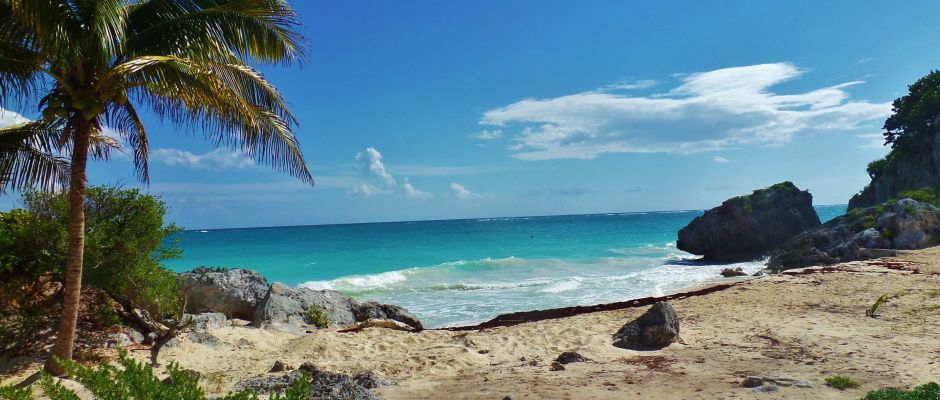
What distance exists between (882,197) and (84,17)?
49058mm

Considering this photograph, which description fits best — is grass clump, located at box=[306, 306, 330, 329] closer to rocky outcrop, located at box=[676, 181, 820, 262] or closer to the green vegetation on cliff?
rocky outcrop, located at box=[676, 181, 820, 262]

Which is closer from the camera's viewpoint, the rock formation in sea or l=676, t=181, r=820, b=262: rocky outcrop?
the rock formation in sea

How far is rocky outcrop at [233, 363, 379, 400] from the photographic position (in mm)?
5934

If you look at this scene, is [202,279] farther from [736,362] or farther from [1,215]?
[736,362]

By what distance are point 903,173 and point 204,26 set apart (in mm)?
45817

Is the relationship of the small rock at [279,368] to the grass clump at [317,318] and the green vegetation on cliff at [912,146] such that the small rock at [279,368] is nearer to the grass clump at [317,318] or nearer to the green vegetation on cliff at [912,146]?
the grass clump at [317,318]

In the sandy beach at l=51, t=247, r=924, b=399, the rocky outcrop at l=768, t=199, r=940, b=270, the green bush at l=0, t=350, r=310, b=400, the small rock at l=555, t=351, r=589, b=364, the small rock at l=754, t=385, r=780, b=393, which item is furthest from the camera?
the rocky outcrop at l=768, t=199, r=940, b=270

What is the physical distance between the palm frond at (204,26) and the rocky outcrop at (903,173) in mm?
39860

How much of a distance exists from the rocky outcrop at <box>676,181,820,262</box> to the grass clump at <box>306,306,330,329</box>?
2807 cm

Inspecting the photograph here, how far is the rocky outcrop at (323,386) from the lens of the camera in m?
5.93

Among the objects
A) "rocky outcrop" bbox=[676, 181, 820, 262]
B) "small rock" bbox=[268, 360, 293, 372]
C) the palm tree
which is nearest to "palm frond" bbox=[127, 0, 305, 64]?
the palm tree

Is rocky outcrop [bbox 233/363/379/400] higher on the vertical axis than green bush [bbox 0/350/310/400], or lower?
lower

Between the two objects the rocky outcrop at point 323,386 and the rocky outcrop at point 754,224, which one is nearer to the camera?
the rocky outcrop at point 323,386

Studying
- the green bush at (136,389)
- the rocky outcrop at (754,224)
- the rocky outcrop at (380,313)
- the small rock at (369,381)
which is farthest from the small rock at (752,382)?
the rocky outcrop at (754,224)
